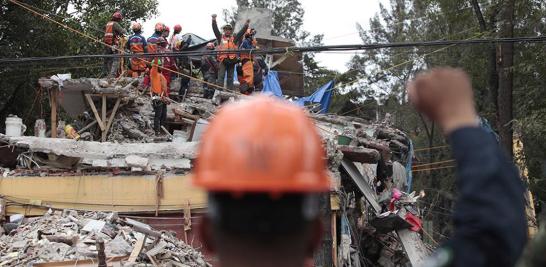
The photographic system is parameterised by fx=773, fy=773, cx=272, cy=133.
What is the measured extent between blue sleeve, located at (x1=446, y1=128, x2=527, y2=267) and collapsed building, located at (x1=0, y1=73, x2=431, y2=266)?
30.5 feet

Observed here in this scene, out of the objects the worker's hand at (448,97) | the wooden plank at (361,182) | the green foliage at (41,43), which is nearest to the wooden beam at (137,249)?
the wooden plank at (361,182)

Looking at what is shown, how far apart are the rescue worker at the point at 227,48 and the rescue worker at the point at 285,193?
16.1 m

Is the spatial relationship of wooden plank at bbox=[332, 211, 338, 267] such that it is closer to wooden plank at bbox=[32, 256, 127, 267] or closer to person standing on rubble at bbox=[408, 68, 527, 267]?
wooden plank at bbox=[32, 256, 127, 267]

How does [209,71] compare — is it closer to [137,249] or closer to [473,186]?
[137,249]

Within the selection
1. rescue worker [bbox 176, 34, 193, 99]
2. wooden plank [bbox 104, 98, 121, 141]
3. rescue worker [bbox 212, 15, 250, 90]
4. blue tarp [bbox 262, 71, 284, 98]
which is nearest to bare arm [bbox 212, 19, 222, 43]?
rescue worker [bbox 212, 15, 250, 90]

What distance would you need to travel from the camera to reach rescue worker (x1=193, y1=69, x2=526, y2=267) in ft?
5.61

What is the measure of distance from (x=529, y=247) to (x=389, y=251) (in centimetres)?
1533

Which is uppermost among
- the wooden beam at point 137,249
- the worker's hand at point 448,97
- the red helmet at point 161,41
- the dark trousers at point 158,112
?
the red helmet at point 161,41

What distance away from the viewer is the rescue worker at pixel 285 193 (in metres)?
1.71

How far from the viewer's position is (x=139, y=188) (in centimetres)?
1334

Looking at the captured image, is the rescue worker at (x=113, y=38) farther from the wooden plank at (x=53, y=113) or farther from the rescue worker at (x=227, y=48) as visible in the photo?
the rescue worker at (x=227, y=48)

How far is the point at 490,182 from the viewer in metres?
1.88

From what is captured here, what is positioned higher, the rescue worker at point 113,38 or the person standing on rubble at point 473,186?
the rescue worker at point 113,38

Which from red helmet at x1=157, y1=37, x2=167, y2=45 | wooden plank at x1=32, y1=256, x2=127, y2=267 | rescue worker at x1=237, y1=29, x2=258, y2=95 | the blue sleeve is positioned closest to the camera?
the blue sleeve
